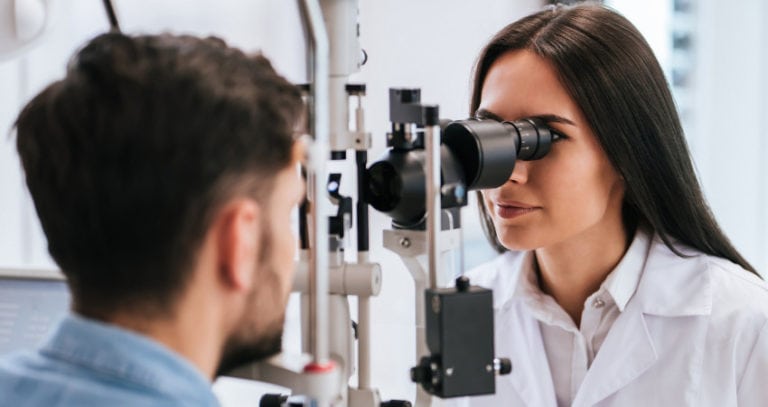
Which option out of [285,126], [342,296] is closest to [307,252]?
[342,296]

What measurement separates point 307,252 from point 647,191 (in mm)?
612

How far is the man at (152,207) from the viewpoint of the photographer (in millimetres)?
781

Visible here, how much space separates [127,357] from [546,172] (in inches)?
30.9

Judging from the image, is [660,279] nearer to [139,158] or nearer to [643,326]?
[643,326]

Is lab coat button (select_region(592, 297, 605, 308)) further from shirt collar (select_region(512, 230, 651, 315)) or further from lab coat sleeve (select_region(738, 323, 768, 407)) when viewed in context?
lab coat sleeve (select_region(738, 323, 768, 407))

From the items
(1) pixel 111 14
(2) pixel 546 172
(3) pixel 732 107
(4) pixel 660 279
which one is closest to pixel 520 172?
Result: (2) pixel 546 172

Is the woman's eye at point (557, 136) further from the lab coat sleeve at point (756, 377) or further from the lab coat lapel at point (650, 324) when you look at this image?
the lab coat sleeve at point (756, 377)

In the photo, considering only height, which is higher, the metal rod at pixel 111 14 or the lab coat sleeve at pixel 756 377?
the metal rod at pixel 111 14

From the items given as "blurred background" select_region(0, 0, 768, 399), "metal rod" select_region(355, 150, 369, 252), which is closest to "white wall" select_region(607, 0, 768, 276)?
"blurred background" select_region(0, 0, 768, 399)

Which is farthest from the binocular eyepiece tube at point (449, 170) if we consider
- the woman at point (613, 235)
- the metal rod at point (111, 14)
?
the metal rod at point (111, 14)

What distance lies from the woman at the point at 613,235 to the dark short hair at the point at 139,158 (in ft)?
2.14

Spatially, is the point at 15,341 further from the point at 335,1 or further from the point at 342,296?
the point at 335,1

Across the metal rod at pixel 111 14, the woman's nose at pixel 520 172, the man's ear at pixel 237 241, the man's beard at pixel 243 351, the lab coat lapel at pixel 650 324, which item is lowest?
the lab coat lapel at pixel 650 324

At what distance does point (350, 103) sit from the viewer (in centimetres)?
114
